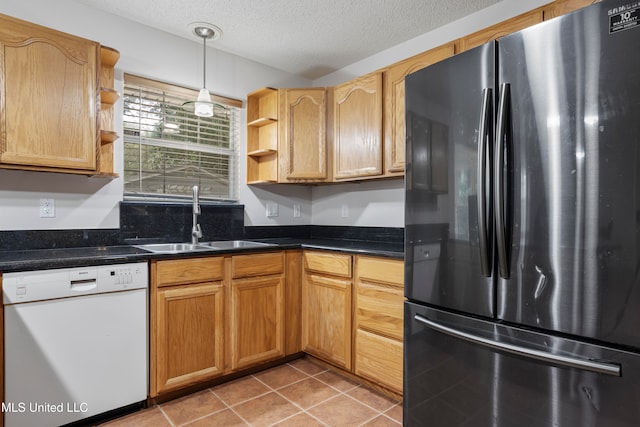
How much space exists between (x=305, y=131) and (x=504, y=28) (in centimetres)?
155

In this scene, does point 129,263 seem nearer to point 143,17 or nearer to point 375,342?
point 375,342

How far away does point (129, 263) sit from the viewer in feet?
6.57

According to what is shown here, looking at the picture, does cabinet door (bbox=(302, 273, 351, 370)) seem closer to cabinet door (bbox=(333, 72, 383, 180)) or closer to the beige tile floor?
the beige tile floor

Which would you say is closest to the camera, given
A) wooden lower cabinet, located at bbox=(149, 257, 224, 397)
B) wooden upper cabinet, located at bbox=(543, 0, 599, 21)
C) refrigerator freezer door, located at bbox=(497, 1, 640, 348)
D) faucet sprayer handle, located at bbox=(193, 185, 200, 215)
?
refrigerator freezer door, located at bbox=(497, 1, 640, 348)

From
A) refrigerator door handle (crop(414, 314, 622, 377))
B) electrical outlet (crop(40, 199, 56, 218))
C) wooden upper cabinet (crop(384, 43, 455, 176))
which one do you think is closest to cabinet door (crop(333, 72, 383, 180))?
wooden upper cabinet (crop(384, 43, 455, 176))

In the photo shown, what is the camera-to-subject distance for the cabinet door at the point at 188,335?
6.96ft

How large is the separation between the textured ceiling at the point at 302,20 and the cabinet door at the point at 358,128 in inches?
14.3

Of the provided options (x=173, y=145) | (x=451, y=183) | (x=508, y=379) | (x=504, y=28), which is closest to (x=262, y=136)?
(x=173, y=145)

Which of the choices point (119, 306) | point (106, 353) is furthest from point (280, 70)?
point (106, 353)

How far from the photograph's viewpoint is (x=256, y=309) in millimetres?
2531

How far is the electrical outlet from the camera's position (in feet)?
7.27

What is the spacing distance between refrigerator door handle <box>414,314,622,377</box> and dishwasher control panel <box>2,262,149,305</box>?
1593 mm

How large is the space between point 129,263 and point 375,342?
1.49m

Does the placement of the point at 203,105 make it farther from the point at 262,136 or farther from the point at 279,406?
the point at 279,406
